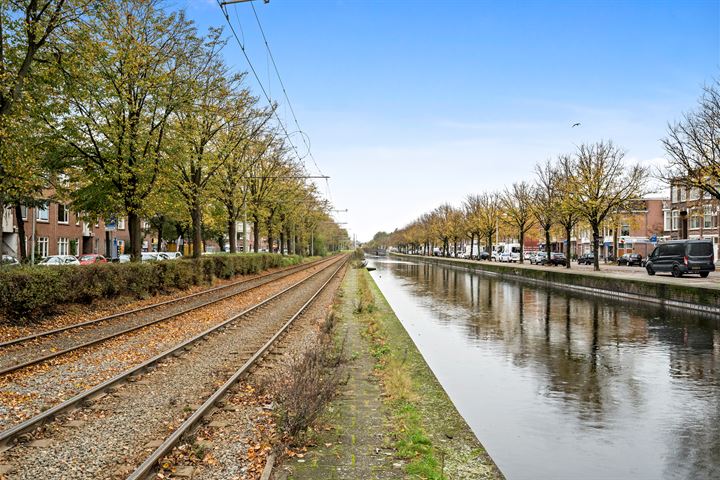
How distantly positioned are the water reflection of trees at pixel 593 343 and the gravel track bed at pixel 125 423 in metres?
6.26

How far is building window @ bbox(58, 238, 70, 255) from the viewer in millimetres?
57969

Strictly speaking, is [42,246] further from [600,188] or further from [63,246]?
[600,188]

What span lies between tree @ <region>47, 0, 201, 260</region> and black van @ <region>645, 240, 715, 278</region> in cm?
3229

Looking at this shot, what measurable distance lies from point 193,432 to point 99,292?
14244 millimetres

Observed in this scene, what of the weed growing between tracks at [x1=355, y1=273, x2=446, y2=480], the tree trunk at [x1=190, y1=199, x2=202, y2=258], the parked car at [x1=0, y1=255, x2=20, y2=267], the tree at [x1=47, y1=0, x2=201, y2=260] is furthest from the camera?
the tree trunk at [x1=190, y1=199, x2=202, y2=258]

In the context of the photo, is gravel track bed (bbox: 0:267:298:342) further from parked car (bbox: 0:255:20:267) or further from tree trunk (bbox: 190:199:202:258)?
tree trunk (bbox: 190:199:202:258)

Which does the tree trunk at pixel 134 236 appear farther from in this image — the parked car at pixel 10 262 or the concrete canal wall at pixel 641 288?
the concrete canal wall at pixel 641 288

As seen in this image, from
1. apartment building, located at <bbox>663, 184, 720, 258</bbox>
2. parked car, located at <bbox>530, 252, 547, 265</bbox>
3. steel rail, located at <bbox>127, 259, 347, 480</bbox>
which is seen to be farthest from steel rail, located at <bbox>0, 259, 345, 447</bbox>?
apartment building, located at <bbox>663, 184, 720, 258</bbox>

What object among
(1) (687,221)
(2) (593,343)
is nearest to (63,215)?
(2) (593,343)

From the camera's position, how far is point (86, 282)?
18.7m

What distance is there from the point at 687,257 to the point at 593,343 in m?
25.3

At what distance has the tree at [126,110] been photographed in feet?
73.9

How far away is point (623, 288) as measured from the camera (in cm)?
3116

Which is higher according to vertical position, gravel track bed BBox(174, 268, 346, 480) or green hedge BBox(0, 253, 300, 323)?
green hedge BBox(0, 253, 300, 323)
